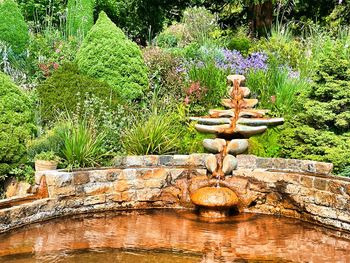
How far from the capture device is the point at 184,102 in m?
9.88

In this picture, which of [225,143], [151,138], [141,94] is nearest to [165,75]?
[141,94]

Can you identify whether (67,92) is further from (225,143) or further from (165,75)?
(225,143)

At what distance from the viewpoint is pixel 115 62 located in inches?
421

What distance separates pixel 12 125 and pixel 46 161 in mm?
648

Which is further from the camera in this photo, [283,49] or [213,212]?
[283,49]

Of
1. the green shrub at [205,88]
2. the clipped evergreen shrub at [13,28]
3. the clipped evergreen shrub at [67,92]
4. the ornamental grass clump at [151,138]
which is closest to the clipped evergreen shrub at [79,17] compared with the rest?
the clipped evergreen shrub at [13,28]

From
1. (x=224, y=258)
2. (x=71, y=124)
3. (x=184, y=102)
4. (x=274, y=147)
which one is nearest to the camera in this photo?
(x=224, y=258)

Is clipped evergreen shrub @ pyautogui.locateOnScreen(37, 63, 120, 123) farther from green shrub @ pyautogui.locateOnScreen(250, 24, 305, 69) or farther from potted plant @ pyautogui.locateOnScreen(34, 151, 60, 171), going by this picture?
green shrub @ pyautogui.locateOnScreen(250, 24, 305, 69)

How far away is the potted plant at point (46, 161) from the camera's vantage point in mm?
7609

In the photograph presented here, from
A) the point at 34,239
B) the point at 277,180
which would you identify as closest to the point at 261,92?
the point at 277,180

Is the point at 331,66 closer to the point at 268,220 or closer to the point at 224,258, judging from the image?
the point at 268,220

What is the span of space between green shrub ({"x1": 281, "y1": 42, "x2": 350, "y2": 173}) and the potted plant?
128 inches

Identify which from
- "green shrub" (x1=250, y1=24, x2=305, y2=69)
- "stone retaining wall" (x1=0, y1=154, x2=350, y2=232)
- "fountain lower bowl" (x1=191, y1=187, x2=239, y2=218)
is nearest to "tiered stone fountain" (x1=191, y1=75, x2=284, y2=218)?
"fountain lower bowl" (x1=191, y1=187, x2=239, y2=218)

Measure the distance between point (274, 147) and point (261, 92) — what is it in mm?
1579
